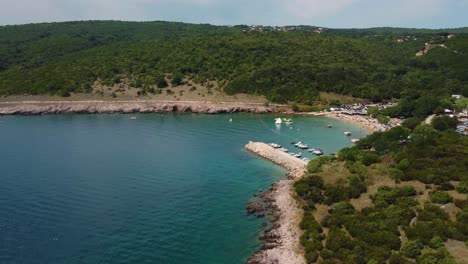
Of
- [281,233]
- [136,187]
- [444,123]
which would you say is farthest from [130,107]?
[281,233]

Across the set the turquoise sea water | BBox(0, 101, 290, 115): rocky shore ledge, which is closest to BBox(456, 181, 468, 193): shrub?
the turquoise sea water

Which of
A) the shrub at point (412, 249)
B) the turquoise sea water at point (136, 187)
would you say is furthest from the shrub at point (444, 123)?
the shrub at point (412, 249)

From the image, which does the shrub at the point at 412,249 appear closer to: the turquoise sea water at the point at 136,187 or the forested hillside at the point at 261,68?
the turquoise sea water at the point at 136,187

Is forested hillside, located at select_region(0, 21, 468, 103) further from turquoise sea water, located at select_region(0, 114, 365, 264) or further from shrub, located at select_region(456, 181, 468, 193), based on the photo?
shrub, located at select_region(456, 181, 468, 193)

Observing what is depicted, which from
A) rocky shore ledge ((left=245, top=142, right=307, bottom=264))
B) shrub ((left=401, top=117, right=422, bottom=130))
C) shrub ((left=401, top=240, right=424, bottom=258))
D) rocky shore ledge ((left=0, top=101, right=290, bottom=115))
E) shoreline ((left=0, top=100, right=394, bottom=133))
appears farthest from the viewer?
rocky shore ledge ((left=0, top=101, right=290, bottom=115))

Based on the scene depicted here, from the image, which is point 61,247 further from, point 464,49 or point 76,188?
point 464,49

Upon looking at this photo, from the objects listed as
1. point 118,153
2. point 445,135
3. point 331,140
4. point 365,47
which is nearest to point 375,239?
point 445,135
